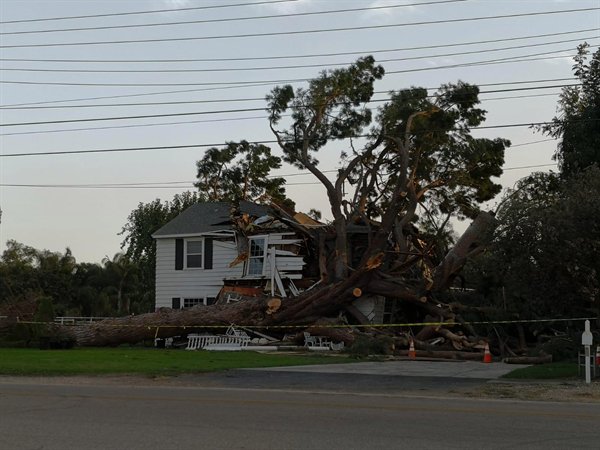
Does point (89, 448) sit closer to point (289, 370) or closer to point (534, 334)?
point (289, 370)

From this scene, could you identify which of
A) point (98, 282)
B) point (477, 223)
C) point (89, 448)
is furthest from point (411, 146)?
point (98, 282)

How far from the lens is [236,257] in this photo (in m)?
33.5

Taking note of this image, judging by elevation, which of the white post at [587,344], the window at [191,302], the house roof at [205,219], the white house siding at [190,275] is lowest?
the white post at [587,344]

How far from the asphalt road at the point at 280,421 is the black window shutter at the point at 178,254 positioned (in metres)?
21.0

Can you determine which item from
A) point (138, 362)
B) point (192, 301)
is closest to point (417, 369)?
point (138, 362)

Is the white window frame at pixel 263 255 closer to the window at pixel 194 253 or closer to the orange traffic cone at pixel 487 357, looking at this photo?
the window at pixel 194 253

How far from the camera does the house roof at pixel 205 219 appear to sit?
114 ft

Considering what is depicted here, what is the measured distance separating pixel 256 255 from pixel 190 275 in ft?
13.2

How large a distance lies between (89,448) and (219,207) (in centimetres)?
2989

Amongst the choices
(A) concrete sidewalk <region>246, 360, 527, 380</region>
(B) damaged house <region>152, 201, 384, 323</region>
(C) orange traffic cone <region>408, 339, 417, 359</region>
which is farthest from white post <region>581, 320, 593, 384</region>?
(B) damaged house <region>152, 201, 384, 323</region>

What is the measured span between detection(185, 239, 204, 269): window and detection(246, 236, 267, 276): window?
304 cm

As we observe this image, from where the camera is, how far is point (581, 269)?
16406mm

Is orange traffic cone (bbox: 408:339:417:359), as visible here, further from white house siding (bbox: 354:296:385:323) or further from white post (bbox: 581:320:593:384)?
white post (bbox: 581:320:593:384)

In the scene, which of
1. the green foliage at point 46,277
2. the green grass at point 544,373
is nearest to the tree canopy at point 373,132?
the green grass at point 544,373
